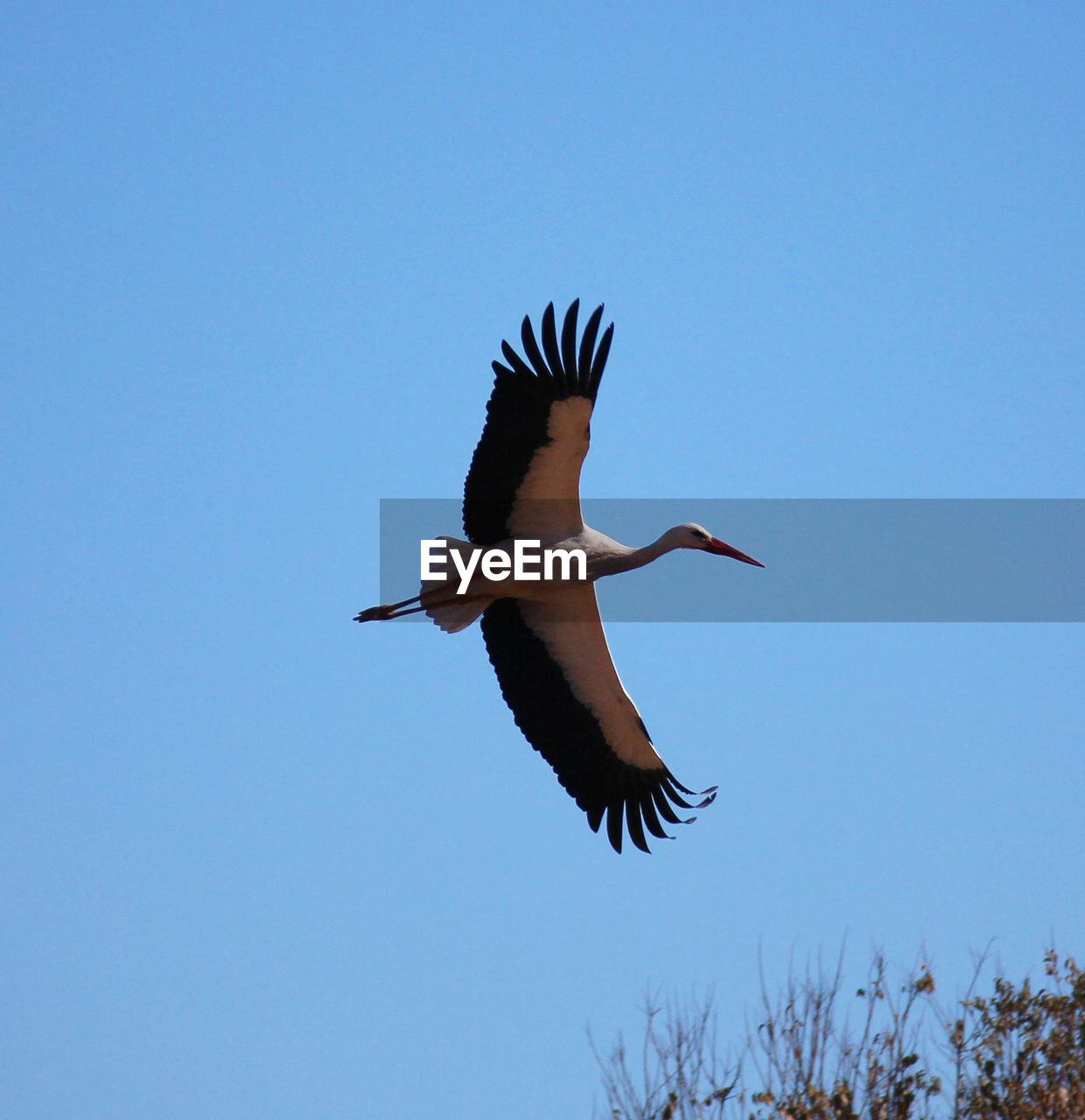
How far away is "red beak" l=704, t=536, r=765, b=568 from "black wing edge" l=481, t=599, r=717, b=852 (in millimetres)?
1441

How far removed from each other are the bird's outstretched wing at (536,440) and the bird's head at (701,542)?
2.65 feet

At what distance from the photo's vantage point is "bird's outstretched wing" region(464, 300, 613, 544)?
11562 mm

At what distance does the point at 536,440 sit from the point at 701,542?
1643 millimetres

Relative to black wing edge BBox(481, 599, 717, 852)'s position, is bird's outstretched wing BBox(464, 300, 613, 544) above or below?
above

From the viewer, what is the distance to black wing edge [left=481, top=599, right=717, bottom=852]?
12.3m

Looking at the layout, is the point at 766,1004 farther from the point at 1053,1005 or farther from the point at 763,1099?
the point at 1053,1005

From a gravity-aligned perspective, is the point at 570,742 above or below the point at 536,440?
below

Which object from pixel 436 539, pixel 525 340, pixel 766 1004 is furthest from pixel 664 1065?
pixel 525 340

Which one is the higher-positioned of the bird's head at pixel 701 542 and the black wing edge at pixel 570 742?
the bird's head at pixel 701 542

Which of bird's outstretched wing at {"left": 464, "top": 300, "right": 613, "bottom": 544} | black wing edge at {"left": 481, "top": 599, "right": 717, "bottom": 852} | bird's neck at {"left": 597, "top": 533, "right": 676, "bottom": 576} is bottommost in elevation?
black wing edge at {"left": 481, "top": 599, "right": 717, "bottom": 852}

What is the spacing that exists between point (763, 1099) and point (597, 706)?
354 cm

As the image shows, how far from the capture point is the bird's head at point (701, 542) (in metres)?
12.6

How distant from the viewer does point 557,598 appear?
1226 cm

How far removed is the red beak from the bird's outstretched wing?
3.66ft
